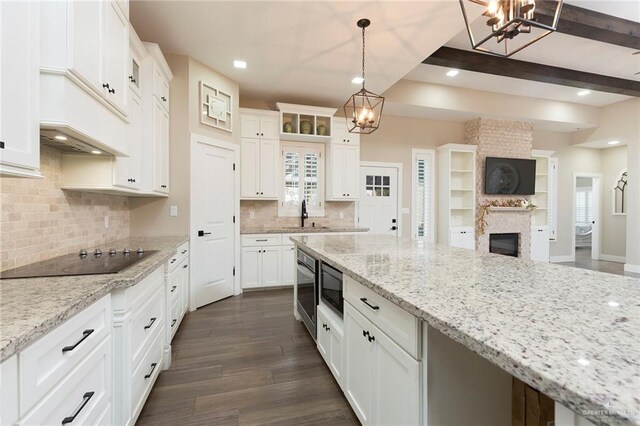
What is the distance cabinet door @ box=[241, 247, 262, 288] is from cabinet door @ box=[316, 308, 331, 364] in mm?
2093

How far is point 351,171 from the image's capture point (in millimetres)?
4965

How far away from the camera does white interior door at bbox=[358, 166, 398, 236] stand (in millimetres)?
5457

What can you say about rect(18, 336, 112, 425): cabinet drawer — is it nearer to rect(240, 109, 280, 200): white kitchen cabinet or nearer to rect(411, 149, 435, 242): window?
rect(240, 109, 280, 200): white kitchen cabinet

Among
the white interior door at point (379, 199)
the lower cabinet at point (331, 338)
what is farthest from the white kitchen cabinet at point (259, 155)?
the lower cabinet at point (331, 338)

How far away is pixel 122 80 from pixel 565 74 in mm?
6239

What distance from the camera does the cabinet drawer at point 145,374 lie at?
152 cm

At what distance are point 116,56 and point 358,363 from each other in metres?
2.47

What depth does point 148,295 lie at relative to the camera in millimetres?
1727

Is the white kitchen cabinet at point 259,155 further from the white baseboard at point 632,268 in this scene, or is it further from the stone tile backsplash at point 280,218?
the white baseboard at point 632,268

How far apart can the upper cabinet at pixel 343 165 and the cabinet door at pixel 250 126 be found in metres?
1.28

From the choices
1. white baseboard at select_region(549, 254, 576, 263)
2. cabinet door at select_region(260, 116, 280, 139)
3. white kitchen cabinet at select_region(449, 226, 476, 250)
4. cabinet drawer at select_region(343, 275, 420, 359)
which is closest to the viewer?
cabinet drawer at select_region(343, 275, 420, 359)

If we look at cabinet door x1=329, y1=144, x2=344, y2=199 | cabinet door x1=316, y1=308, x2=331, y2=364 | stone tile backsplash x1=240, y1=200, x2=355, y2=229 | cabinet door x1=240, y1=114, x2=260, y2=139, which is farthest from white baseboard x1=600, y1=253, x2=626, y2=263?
cabinet door x1=240, y1=114, x2=260, y2=139

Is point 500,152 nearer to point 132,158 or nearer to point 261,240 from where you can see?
point 261,240

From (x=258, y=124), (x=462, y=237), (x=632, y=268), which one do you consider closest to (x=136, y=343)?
(x=258, y=124)
